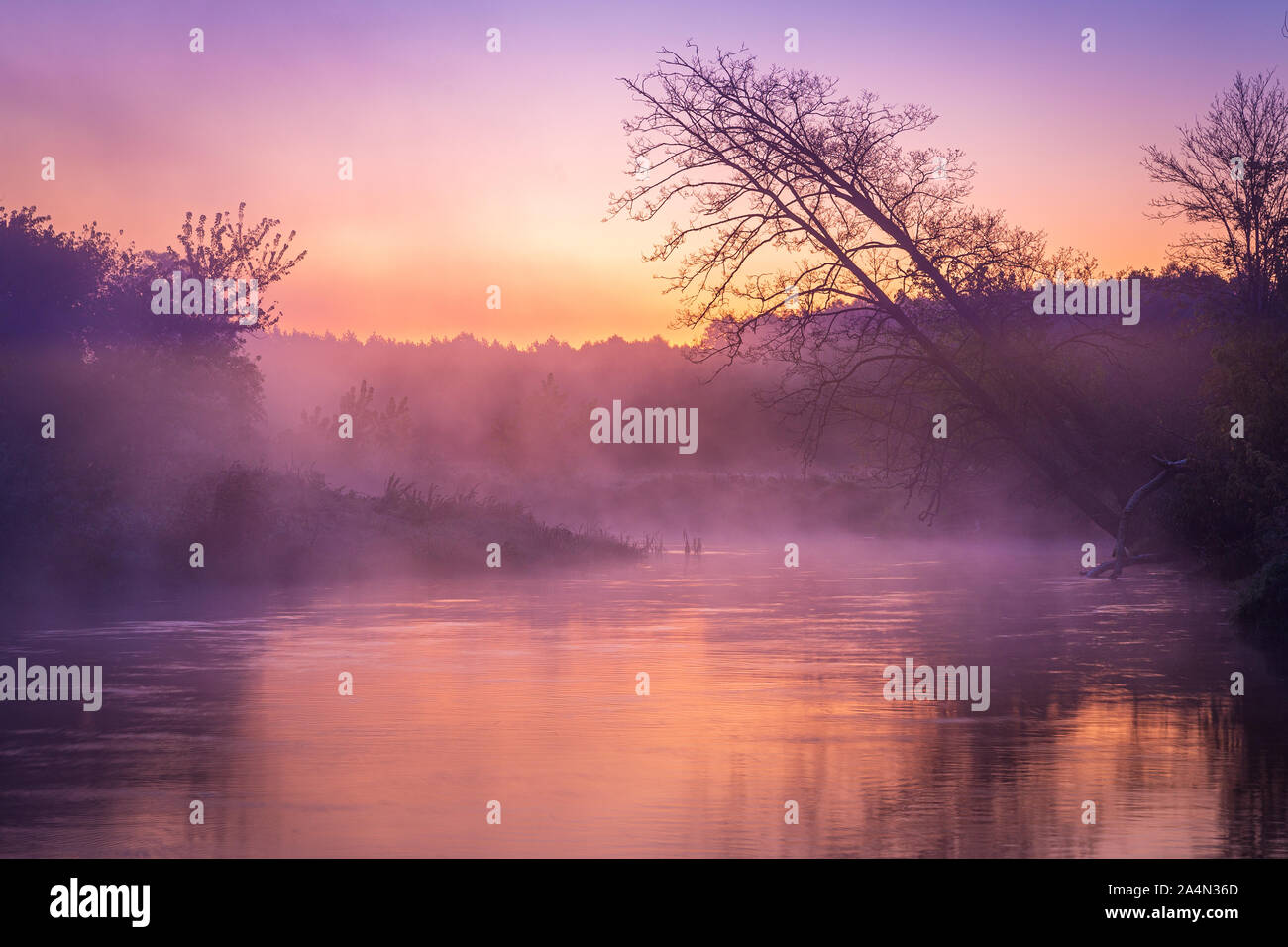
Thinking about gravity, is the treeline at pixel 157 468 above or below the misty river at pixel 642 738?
above

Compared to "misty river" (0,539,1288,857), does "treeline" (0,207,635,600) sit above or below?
above

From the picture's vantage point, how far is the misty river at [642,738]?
10992 mm

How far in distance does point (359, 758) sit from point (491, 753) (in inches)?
51.1

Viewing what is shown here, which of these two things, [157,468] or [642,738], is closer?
[642,738]

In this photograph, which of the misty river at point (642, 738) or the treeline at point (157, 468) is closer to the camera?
the misty river at point (642, 738)

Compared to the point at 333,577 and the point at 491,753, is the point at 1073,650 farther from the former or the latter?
the point at 333,577

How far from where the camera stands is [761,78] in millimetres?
27703

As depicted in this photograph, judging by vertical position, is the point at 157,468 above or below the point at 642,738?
above

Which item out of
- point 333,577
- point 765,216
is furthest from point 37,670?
point 333,577

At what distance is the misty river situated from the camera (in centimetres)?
1099

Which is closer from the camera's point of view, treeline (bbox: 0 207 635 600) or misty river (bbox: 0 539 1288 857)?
misty river (bbox: 0 539 1288 857)

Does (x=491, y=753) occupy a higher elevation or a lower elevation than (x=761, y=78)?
lower

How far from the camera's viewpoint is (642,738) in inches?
603
